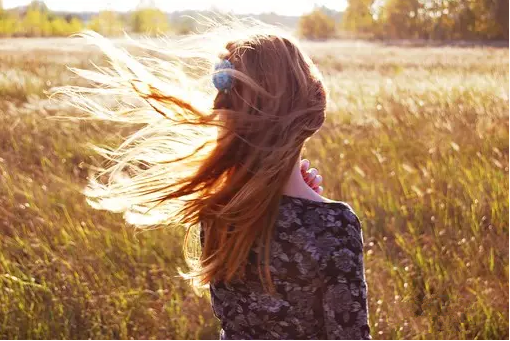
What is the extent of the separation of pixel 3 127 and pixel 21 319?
2.85 meters

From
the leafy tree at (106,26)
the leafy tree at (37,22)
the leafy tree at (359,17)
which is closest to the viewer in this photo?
the leafy tree at (106,26)

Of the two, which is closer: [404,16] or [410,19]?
[410,19]

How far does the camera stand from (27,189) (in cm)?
411

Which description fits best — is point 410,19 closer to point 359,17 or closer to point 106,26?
point 359,17

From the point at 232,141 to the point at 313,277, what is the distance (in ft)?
1.20

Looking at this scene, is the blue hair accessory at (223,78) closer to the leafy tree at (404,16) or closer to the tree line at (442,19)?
the tree line at (442,19)

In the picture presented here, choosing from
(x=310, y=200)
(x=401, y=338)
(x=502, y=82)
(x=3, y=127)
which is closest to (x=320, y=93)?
(x=310, y=200)

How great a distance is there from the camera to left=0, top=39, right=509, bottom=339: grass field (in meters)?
3.08

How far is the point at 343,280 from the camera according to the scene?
166 cm

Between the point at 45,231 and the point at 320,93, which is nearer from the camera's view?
the point at 320,93

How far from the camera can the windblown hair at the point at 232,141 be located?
67.3 inches

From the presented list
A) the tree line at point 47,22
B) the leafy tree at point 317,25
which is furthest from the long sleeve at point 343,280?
the leafy tree at point 317,25

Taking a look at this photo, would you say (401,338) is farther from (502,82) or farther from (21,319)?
(502,82)

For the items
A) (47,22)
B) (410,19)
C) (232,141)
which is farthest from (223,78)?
(410,19)
